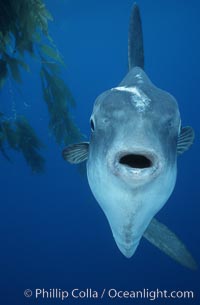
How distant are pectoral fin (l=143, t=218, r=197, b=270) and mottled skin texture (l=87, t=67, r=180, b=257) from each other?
4.82 ft

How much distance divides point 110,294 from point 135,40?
643 inches

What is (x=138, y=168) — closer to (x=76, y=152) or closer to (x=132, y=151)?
(x=132, y=151)

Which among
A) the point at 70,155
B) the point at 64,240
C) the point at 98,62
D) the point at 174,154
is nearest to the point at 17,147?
the point at 70,155

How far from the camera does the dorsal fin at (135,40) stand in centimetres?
402

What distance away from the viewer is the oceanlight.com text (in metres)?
17.2

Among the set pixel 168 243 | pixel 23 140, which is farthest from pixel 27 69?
pixel 168 243

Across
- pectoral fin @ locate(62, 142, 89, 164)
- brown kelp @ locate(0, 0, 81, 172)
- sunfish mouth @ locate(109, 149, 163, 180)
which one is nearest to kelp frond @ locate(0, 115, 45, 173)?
brown kelp @ locate(0, 0, 81, 172)

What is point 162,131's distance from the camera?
225cm

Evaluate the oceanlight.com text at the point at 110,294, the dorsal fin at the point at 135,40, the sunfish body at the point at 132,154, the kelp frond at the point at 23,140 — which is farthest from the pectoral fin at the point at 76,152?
the oceanlight.com text at the point at 110,294

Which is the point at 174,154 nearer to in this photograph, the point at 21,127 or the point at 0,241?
the point at 21,127

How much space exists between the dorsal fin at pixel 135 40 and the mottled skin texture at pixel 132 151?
1.40m

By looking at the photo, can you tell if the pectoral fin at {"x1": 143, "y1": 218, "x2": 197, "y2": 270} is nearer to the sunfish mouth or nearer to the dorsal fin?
the dorsal fin

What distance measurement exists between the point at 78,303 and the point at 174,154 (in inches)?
674

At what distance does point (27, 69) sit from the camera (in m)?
5.09
